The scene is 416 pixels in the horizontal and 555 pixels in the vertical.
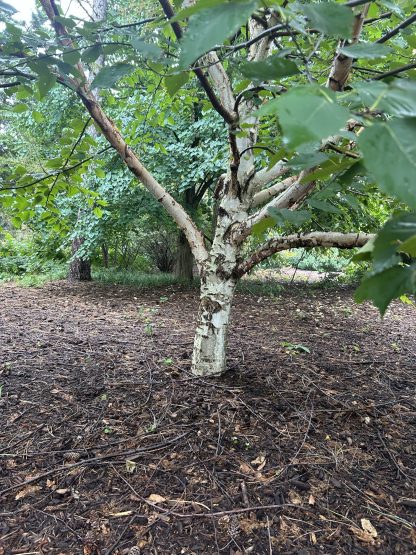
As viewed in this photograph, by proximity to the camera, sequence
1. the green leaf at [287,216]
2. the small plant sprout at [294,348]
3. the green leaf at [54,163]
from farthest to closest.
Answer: the small plant sprout at [294,348], the green leaf at [54,163], the green leaf at [287,216]

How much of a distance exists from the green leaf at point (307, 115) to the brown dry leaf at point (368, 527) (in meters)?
1.57

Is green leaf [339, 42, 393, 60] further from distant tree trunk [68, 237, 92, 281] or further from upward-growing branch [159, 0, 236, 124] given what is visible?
distant tree trunk [68, 237, 92, 281]

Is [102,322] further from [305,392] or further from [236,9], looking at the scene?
[236,9]

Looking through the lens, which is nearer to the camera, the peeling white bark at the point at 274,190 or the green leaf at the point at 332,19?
the green leaf at the point at 332,19

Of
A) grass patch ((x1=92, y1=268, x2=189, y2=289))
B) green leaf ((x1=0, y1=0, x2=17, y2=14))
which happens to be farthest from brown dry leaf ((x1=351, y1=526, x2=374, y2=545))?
grass patch ((x1=92, y1=268, x2=189, y2=289))

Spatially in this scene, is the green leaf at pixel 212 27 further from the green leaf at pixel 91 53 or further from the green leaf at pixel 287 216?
the green leaf at pixel 91 53

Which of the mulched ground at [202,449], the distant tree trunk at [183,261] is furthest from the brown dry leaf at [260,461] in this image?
the distant tree trunk at [183,261]

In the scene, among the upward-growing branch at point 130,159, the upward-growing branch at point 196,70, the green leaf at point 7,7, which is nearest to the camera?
the green leaf at point 7,7

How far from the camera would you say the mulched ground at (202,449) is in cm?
138

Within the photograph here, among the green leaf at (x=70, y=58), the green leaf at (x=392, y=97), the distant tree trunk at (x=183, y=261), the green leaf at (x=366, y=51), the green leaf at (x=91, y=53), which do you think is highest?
the green leaf at (x=91, y=53)

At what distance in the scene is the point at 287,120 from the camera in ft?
1.20

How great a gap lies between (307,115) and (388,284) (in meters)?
0.27

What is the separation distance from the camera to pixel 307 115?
1.22 feet

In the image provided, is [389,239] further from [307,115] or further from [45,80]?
[45,80]
